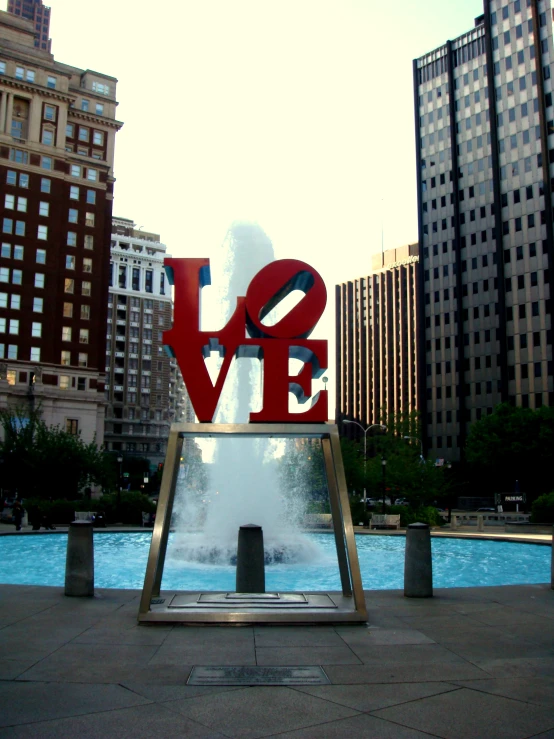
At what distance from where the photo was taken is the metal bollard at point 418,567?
1268cm

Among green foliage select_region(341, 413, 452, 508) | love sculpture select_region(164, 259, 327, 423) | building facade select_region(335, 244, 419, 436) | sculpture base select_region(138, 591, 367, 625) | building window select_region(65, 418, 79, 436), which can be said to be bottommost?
sculpture base select_region(138, 591, 367, 625)

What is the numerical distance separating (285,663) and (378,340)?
17448 cm

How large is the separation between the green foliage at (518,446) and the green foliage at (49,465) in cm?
4187

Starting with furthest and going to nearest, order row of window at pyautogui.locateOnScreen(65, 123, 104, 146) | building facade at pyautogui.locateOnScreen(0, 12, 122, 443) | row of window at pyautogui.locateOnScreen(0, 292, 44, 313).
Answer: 1. row of window at pyautogui.locateOnScreen(65, 123, 104, 146)
2. building facade at pyautogui.locateOnScreen(0, 12, 122, 443)
3. row of window at pyautogui.locateOnScreen(0, 292, 44, 313)

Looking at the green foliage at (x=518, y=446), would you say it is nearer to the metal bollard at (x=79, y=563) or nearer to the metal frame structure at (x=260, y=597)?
the metal frame structure at (x=260, y=597)

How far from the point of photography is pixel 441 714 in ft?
20.0

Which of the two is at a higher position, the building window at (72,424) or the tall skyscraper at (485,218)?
the tall skyscraper at (485,218)

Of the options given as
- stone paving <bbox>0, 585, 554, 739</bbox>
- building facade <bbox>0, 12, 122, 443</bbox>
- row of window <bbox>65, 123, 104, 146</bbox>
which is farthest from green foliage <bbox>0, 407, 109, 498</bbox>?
row of window <bbox>65, 123, 104, 146</bbox>

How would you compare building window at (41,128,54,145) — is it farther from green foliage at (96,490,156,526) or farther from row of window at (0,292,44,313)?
green foliage at (96,490,156,526)

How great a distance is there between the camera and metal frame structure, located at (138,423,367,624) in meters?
9.99

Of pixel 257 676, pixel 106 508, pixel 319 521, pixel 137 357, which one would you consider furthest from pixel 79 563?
pixel 137 357

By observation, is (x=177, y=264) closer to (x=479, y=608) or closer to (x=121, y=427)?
(x=479, y=608)

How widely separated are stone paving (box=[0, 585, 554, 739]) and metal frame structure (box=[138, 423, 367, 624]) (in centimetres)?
24

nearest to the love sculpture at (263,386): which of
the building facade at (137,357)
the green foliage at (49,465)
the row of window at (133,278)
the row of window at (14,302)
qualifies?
the green foliage at (49,465)
